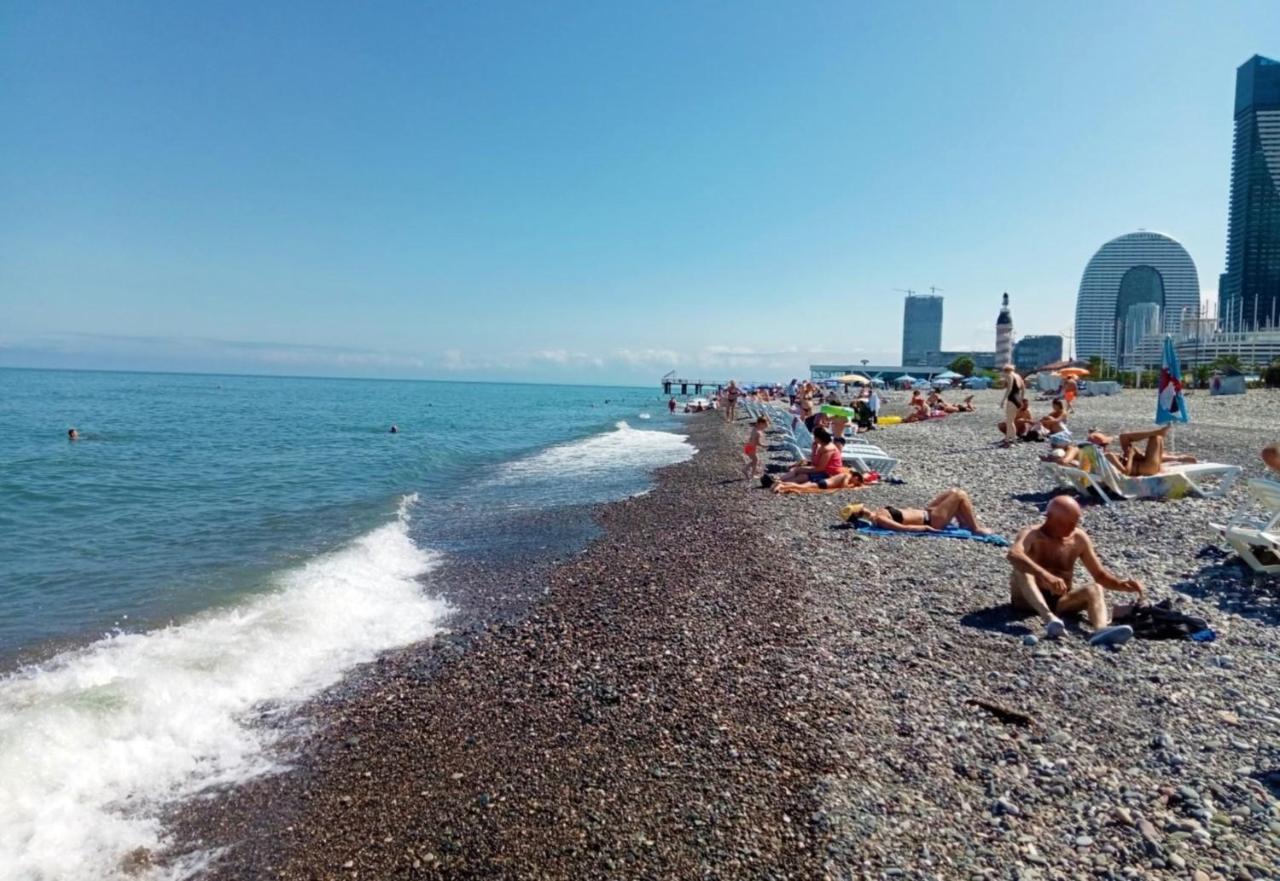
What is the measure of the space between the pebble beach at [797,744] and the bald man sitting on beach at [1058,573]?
24cm

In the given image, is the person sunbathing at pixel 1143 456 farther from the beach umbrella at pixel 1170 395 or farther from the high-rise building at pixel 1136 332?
the high-rise building at pixel 1136 332

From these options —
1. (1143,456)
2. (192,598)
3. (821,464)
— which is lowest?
(192,598)

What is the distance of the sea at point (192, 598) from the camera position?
15.5ft

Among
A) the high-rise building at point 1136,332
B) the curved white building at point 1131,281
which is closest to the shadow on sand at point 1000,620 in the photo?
the high-rise building at point 1136,332

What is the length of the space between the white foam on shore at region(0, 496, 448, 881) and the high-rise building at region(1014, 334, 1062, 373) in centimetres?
16533

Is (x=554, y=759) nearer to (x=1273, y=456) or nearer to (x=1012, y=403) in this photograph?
(x=1273, y=456)

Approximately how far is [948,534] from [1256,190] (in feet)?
506

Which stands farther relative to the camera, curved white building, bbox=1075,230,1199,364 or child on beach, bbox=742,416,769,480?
curved white building, bbox=1075,230,1199,364

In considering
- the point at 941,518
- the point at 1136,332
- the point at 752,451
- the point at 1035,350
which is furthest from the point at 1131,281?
the point at 941,518

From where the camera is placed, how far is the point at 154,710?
223 inches

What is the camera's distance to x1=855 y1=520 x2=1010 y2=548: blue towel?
28.5 ft

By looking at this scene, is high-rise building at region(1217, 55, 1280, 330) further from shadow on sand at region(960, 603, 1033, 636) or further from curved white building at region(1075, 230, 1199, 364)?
shadow on sand at region(960, 603, 1033, 636)

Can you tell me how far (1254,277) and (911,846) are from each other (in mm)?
158742

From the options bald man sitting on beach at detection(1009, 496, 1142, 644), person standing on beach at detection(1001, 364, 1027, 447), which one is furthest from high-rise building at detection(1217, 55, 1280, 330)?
bald man sitting on beach at detection(1009, 496, 1142, 644)
